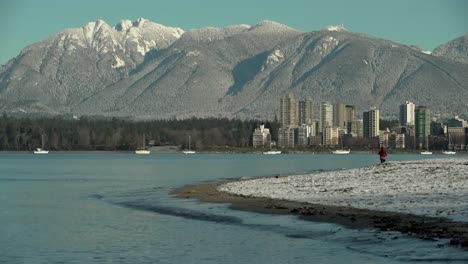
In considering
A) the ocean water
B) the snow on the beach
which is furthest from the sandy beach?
the ocean water

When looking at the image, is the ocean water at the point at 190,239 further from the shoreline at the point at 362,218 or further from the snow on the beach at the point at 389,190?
the snow on the beach at the point at 389,190

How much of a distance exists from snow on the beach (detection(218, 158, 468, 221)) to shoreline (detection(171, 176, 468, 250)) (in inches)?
34.1

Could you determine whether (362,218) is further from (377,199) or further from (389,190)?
(389,190)

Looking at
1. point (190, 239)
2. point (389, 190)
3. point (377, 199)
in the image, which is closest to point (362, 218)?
point (377, 199)

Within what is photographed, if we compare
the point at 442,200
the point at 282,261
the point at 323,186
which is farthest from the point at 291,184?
the point at 282,261

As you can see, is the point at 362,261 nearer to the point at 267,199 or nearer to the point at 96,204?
the point at 267,199

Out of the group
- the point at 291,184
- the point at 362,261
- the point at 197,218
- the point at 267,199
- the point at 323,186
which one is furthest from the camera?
the point at 291,184

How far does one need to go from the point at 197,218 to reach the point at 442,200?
11243 millimetres

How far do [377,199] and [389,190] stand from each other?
13.0ft

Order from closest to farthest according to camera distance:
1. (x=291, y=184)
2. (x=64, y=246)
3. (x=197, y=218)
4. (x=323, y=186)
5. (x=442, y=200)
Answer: (x=64, y=246) < (x=442, y=200) < (x=197, y=218) < (x=323, y=186) < (x=291, y=184)

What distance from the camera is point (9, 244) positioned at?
30812 millimetres

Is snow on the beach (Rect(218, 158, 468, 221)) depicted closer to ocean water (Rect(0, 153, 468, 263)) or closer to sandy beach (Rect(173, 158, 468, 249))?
sandy beach (Rect(173, 158, 468, 249))

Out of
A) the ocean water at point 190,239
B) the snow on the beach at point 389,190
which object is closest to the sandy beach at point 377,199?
the snow on the beach at point 389,190

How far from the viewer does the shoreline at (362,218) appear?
91.4 feet
